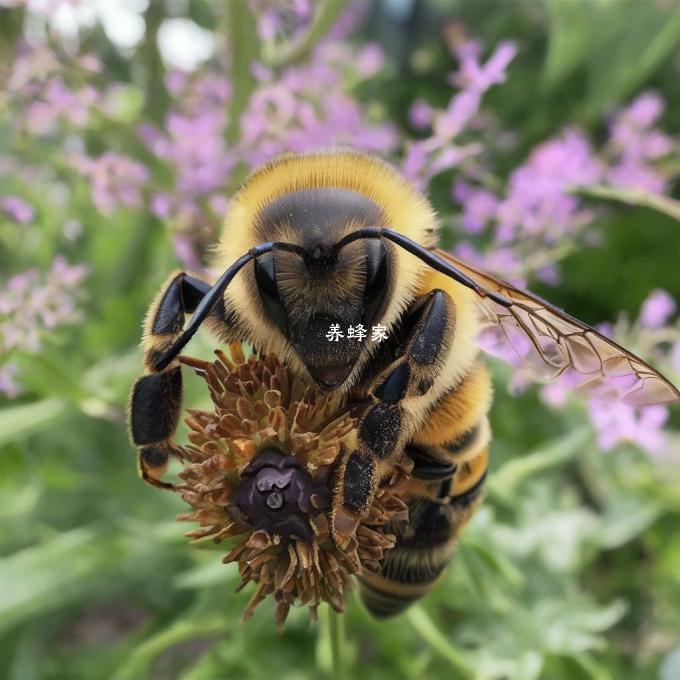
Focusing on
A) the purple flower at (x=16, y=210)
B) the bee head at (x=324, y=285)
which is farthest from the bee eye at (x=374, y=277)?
the purple flower at (x=16, y=210)

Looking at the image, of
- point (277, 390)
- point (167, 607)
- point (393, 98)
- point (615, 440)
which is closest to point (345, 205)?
point (277, 390)

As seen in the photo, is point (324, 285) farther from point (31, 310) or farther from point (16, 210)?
point (16, 210)

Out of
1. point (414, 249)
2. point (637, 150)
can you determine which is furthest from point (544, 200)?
point (414, 249)

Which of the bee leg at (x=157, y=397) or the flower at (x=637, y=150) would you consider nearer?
the bee leg at (x=157, y=397)

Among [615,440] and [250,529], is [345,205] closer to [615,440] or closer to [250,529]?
[250,529]

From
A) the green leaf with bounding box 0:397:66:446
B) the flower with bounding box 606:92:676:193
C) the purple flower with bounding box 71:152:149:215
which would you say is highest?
the flower with bounding box 606:92:676:193

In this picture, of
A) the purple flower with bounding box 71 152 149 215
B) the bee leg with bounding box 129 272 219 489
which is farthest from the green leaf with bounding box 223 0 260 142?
the bee leg with bounding box 129 272 219 489

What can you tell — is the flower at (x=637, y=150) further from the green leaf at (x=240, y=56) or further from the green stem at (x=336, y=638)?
the green stem at (x=336, y=638)

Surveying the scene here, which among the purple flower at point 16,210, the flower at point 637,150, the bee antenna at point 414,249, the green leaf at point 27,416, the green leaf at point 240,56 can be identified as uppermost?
the flower at point 637,150

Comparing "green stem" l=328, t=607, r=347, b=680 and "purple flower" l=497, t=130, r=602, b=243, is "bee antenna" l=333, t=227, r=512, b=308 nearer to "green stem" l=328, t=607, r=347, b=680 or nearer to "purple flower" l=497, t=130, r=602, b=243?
"green stem" l=328, t=607, r=347, b=680
